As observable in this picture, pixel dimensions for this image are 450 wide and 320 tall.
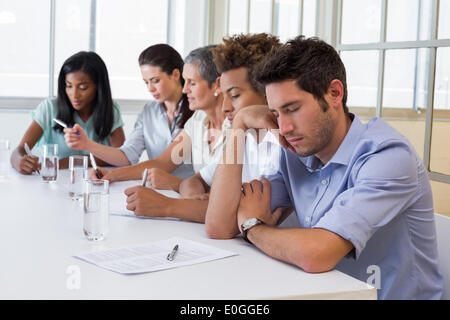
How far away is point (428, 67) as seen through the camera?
1.93 metres

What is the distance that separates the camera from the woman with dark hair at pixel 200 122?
8.21ft

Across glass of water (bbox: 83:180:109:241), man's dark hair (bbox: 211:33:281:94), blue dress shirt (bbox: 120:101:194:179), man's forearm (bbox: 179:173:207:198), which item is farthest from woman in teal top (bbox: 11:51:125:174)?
glass of water (bbox: 83:180:109:241)

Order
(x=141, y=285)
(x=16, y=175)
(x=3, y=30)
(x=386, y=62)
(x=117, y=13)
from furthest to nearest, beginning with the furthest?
(x=117, y=13)
(x=3, y=30)
(x=16, y=175)
(x=386, y=62)
(x=141, y=285)

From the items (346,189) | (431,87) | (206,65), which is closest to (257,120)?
(346,189)

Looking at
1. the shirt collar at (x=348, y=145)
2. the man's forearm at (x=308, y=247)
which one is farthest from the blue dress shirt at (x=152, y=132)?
the man's forearm at (x=308, y=247)

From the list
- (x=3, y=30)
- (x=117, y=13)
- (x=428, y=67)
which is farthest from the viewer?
(x=117, y=13)

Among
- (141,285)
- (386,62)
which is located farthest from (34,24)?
(141,285)

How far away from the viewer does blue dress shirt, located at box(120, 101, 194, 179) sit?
10.1 feet

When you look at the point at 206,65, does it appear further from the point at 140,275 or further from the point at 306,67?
the point at 140,275

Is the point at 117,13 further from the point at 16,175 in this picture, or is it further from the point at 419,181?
the point at 419,181

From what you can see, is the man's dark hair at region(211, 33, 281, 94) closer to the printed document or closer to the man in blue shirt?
the man in blue shirt

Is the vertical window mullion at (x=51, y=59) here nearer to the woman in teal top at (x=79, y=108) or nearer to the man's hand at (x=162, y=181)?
the woman in teal top at (x=79, y=108)

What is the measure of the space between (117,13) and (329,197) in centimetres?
376

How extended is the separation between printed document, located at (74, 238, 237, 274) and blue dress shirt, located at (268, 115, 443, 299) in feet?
0.93
